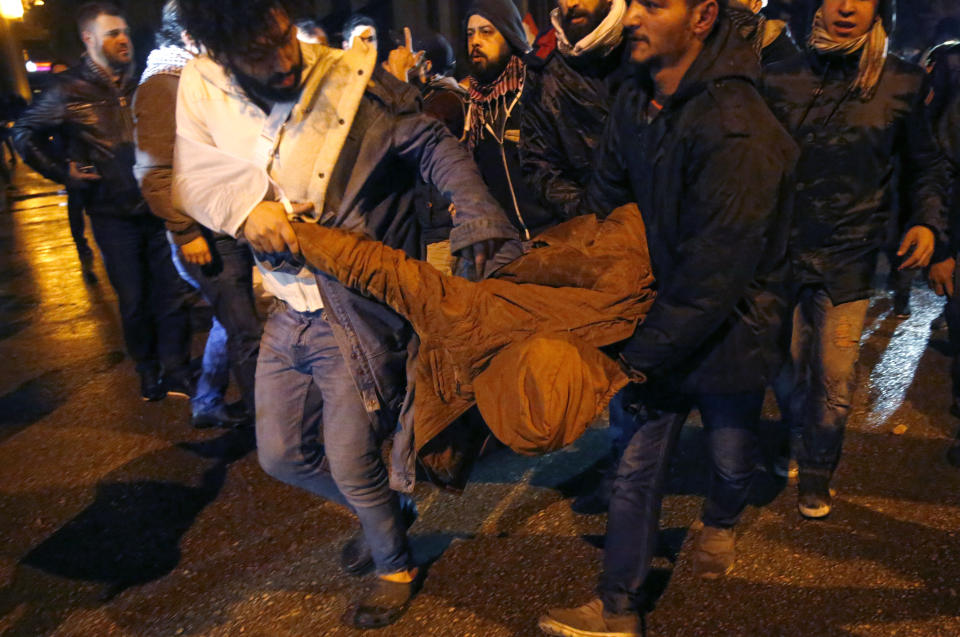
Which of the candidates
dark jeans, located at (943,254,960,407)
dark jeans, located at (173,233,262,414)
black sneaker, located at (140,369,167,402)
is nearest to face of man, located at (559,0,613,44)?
dark jeans, located at (173,233,262,414)

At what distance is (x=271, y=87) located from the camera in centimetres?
225

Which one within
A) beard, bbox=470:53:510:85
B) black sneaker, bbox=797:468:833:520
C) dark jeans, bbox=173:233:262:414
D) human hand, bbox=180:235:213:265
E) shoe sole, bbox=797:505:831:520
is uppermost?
beard, bbox=470:53:510:85

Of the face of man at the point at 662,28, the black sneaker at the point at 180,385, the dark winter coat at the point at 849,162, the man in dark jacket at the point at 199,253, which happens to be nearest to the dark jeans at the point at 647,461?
the dark winter coat at the point at 849,162

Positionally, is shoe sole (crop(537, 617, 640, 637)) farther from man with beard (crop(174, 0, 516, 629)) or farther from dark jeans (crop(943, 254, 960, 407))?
dark jeans (crop(943, 254, 960, 407))

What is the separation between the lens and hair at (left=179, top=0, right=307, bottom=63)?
2.15 meters

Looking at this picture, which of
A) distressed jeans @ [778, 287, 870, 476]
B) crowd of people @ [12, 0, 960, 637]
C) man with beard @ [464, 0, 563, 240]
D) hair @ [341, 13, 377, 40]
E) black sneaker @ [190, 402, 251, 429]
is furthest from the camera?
hair @ [341, 13, 377, 40]

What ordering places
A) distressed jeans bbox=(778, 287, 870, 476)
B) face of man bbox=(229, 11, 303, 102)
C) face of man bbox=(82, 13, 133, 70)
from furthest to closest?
face of man bbox=(82, 13, 133, 70)
distressed jeans bbox=(778, 287, 870, 476)
face of man bbox=(229, 11, 303, 102)

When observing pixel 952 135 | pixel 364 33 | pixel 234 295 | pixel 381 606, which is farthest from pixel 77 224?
pixel 952 135

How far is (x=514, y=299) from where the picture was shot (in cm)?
211

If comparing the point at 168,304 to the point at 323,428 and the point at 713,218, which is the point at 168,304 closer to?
the point at 323,428

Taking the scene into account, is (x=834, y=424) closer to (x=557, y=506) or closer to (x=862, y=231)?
(x=862, y=231)

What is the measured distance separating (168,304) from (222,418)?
38.0 inches

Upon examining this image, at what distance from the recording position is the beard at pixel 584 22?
3.07 m

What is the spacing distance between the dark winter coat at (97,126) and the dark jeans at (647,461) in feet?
11.8
